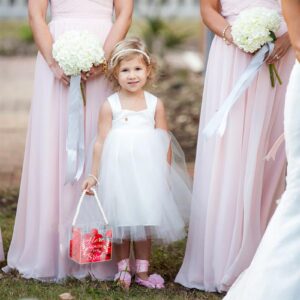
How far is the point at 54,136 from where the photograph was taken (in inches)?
251

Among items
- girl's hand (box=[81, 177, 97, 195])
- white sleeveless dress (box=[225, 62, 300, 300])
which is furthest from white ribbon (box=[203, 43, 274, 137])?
white sleeveless dress (box=[225, 62, 300, 300])

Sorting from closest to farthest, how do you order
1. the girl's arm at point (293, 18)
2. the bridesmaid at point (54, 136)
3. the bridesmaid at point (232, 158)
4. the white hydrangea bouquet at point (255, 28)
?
the girl's arm at point (293, 18) < the white hydrangea bouquet at point (255, 28) < the bridesmaid at point (232, 158) < the bridesmaid at point (54, 136)

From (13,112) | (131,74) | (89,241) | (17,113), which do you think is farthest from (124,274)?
(13,112)

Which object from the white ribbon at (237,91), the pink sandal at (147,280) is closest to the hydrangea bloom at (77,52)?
the white ribbon at (237,91)

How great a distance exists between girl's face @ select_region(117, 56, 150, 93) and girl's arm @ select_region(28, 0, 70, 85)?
0.35m

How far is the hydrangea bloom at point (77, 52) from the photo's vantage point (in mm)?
6035

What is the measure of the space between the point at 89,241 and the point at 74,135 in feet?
2.21

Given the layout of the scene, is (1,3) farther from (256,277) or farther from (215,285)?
(256,277)

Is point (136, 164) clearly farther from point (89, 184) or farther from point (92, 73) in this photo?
point (92, 73)

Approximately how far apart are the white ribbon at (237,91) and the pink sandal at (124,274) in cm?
95

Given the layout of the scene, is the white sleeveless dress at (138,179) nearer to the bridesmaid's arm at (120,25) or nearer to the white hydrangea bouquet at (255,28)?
the bridesmaid's arm at (120,25)

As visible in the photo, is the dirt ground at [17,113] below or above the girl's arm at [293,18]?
below

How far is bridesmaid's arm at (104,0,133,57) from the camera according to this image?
6.21 m

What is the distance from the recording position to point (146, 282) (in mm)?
6281
